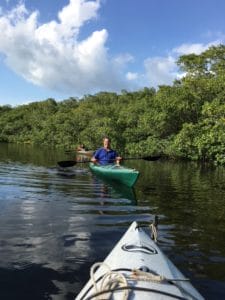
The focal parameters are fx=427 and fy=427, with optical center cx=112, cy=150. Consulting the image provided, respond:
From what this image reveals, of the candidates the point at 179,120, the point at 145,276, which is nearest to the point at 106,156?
the point at 145,276

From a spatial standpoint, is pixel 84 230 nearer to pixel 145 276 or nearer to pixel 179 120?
pixel 145 276

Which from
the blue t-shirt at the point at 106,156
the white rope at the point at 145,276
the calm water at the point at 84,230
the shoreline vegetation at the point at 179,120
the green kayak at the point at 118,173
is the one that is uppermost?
the shoreline vegetation at the point at 179,120

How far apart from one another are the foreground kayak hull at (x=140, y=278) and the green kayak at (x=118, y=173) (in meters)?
9.50

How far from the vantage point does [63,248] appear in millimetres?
7602

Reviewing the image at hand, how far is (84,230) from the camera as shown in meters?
8.95

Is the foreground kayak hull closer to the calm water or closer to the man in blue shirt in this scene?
the calm water

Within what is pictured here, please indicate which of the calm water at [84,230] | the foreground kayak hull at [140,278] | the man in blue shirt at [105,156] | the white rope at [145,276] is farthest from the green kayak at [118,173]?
the white rope at [145,276]

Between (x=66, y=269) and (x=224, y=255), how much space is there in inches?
115

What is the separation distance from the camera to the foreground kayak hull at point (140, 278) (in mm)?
3900

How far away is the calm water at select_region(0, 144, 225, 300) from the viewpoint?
616 cm

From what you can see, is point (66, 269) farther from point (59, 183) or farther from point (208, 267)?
point (59, 183)

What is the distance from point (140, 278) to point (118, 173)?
1130 centimetres

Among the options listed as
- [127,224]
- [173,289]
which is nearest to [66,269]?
[173,289]

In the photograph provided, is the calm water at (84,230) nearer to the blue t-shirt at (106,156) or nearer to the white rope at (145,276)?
the blue t-shirt at (106,156)
